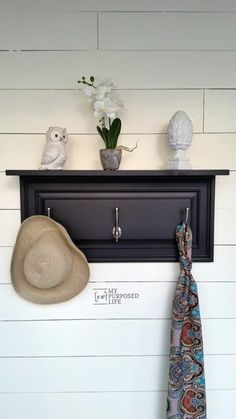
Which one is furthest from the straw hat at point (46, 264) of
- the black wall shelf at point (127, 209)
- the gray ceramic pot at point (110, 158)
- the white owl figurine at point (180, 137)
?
the white owl figurine at point (180, 137)

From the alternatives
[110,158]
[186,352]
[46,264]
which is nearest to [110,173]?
[110,158]

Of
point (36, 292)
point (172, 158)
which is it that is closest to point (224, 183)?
point (172, 158)

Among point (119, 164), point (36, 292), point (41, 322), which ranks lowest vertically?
point (41, 322)

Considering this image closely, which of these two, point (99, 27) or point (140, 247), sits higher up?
point (99, 27)

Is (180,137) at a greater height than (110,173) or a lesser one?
greater

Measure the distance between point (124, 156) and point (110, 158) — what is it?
97 millimetres

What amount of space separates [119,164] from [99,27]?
1.52ft

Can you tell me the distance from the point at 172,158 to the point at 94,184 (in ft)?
0.88

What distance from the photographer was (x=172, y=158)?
110 centimetres

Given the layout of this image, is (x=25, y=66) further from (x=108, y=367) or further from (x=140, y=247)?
(x=108, y=367)

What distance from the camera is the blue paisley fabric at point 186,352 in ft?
3.57

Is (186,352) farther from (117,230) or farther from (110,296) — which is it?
(117,230)

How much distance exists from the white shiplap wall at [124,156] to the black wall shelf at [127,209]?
0.05 meters

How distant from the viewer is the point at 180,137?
1064mm
